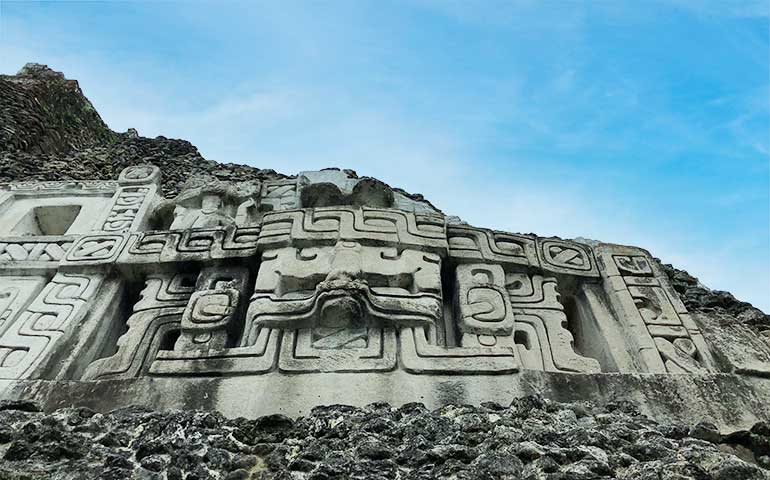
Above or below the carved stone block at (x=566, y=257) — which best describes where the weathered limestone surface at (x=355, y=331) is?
below

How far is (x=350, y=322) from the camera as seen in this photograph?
11.5 ft

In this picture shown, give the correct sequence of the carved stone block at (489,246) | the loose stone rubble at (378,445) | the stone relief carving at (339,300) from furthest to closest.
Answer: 1. the carved stone block at (489,246)
2. the stone relief carving at (339,300)
3. the loose stone rubble at (378,445)

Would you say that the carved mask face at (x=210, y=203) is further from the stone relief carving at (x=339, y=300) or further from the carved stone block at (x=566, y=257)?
the carved stone block at (x=566, y=257)

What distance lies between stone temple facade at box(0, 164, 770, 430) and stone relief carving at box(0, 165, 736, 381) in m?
0.01

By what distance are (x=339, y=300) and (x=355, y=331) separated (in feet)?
0.60

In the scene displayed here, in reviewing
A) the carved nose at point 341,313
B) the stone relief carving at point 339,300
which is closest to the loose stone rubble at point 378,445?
the stone relief carving at point 339,300

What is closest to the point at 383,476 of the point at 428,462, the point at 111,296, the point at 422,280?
the point at 428,462

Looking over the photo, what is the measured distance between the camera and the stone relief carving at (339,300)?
11.2 ft

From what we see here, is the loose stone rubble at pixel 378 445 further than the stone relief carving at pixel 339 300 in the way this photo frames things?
No

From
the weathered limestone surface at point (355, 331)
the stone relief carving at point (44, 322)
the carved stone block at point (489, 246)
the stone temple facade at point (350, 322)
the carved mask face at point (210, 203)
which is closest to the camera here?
the weathered limestone surface at point (355, 331)

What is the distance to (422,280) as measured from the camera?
154 inches

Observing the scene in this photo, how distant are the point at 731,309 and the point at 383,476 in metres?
3.80

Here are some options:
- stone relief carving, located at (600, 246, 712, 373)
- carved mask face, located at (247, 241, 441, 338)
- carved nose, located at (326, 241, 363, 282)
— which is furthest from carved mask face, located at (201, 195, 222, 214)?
stone relief carving, located at (600, 246, 712, 373)

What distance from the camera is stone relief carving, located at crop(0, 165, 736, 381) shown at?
11.2 ft
